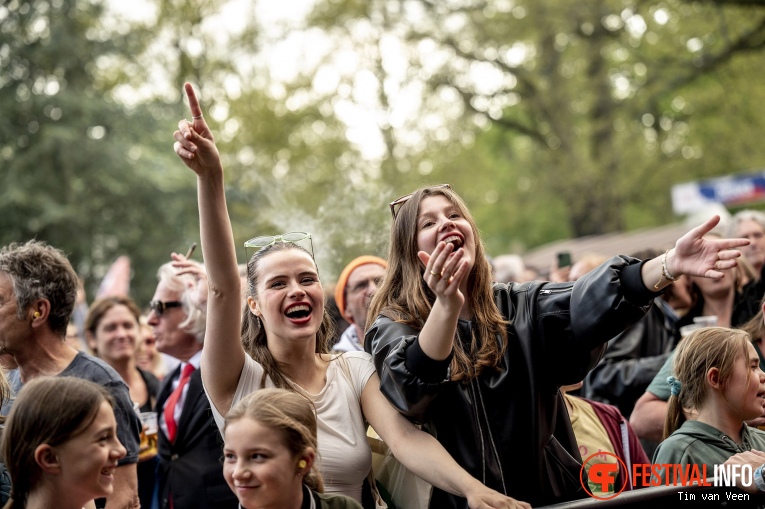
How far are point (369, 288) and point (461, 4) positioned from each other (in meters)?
19.3

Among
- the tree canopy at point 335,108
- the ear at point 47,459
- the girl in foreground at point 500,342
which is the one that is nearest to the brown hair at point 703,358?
the girl in foreground at point 500,342

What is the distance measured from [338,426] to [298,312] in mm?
476

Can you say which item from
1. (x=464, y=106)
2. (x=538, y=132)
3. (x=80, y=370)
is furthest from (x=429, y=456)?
(x=538, y=132)

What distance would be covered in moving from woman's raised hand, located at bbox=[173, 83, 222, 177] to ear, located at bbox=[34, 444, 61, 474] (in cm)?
105

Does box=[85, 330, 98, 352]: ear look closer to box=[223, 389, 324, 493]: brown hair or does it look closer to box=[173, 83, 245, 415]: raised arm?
box=[173, 83, 245, 415]: raised arm

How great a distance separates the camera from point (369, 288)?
555cm

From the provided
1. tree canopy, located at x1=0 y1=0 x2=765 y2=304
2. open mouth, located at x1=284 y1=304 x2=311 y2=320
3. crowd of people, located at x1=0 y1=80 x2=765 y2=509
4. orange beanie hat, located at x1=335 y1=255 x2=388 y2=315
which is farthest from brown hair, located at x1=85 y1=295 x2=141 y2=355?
tree canopy, located at x1=0 y1=0 x2=765 y2=304

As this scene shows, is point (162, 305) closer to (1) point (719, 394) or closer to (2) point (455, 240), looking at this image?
(2) point (455, 240)

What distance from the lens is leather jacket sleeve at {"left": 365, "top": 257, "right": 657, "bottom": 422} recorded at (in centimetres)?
304

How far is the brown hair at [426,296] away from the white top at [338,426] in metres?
0.31

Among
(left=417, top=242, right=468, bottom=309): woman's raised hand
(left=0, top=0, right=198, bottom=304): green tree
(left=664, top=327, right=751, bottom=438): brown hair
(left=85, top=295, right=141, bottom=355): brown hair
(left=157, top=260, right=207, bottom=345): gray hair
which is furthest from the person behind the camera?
(left=0, top=0, right=198, bottom=304): green tree

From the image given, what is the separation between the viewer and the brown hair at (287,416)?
9.93 ft

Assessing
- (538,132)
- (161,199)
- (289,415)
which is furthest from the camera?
(538,132)

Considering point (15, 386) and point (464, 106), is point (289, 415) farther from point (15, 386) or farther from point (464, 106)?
point (464, 106)
